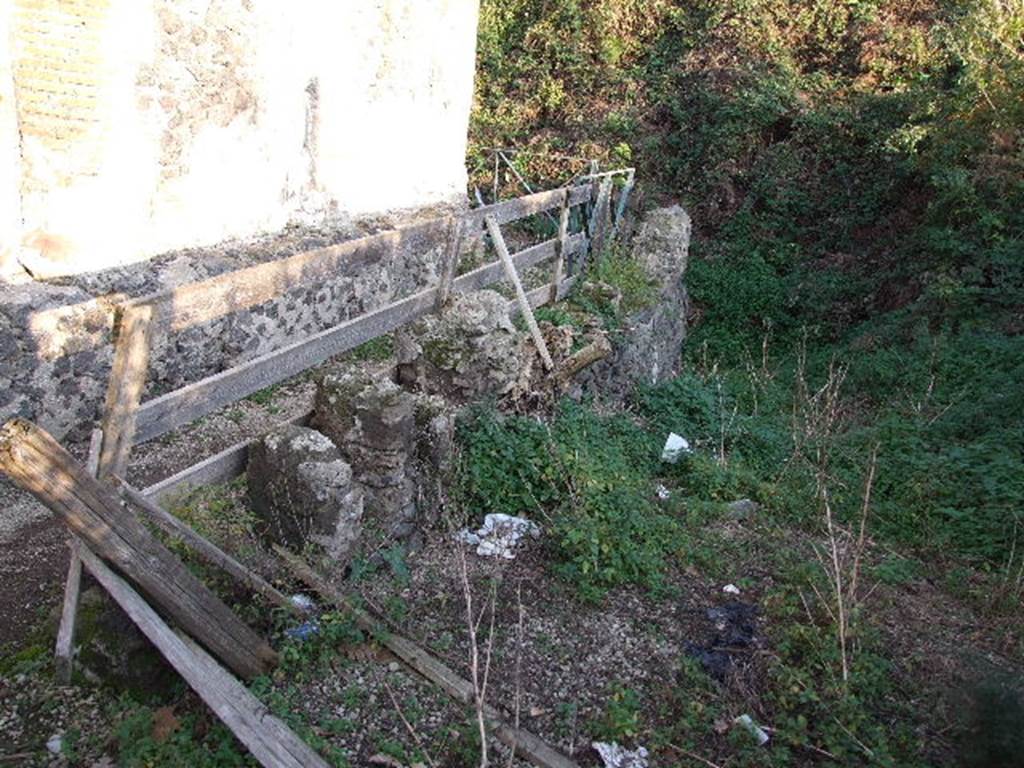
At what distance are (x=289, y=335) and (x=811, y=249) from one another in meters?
8.75

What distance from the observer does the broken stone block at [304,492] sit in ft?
13.2

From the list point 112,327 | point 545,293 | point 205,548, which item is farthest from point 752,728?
point 545,293

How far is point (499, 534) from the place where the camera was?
484cm

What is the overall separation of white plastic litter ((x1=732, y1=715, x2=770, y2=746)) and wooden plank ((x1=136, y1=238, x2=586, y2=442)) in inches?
110

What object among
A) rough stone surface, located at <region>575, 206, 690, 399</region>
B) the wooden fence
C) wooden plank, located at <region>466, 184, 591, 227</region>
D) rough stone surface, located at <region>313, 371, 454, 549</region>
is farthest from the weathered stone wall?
rough stone surface, located at <region>575, 206, 690, 399</region>

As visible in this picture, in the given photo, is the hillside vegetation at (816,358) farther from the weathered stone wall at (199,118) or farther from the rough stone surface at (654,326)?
the weathered stone wall at (199,118)

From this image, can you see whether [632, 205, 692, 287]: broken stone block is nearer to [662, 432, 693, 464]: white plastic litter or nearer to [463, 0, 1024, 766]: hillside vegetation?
[463, 0, 1024, 766]: hillside vegetation

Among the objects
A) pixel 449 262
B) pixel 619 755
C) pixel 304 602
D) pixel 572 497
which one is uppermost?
pixel 449 262

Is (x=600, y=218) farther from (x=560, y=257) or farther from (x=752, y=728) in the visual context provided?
(x=752, y=728)

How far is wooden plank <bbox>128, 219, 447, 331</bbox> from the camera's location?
385 cm

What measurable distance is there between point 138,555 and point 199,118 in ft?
14.3

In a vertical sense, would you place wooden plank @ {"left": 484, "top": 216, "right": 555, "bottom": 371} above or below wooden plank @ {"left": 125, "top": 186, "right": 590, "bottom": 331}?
below

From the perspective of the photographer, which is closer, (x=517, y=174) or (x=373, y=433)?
(x=373, y=433)

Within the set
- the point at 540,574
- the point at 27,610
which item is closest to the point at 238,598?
the point at 27,610
